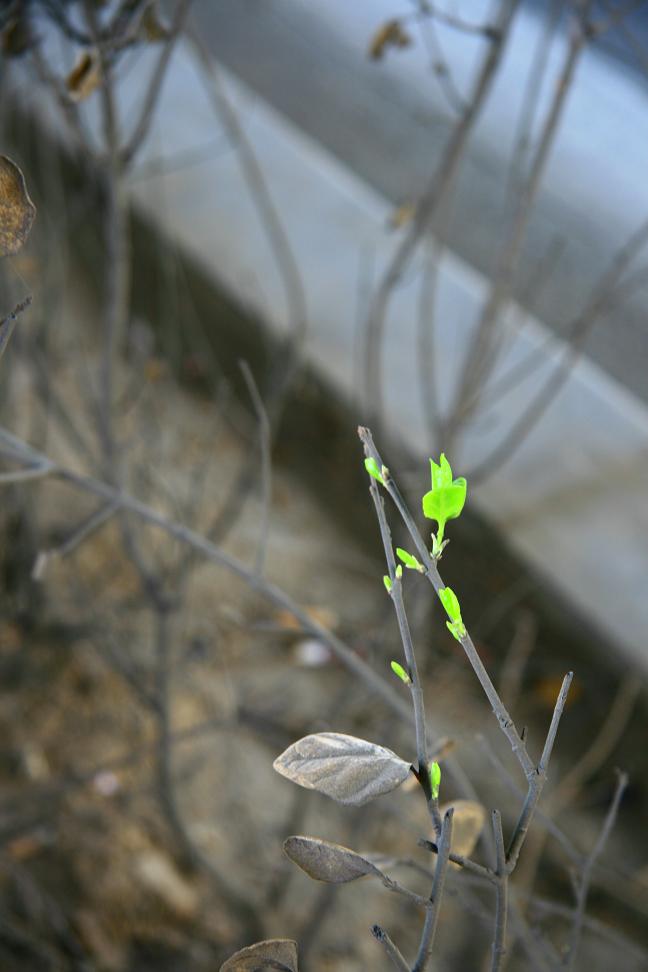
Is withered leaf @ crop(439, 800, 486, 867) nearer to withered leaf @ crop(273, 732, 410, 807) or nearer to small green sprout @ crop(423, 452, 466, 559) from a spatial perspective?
withered leaf @ crop(273, 732, 410, 807)

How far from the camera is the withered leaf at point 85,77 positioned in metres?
0.84

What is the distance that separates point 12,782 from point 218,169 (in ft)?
7.13

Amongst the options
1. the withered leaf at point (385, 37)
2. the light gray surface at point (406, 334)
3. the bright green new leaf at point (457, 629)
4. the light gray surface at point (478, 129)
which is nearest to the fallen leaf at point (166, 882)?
the light gray surface at point (406, 334)

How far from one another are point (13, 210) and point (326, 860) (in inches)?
14.6

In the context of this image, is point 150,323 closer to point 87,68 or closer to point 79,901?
point 79,901

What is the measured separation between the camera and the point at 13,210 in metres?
0.56

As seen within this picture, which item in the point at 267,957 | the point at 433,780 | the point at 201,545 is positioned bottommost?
the point at 201,545

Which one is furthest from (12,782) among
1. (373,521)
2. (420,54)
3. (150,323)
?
(420,54)

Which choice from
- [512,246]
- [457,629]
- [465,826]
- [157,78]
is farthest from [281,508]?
[457,629]

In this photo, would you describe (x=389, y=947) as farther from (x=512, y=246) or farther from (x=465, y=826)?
(x=512, y=246)

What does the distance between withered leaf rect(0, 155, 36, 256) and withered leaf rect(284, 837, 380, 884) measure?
1.11 ft

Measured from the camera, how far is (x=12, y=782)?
1974 millimetres

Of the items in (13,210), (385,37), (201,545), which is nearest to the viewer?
(13,210)

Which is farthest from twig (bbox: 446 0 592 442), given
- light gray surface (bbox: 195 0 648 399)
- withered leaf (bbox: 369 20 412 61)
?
light gray surface (bbox: 195 0 648 399)
